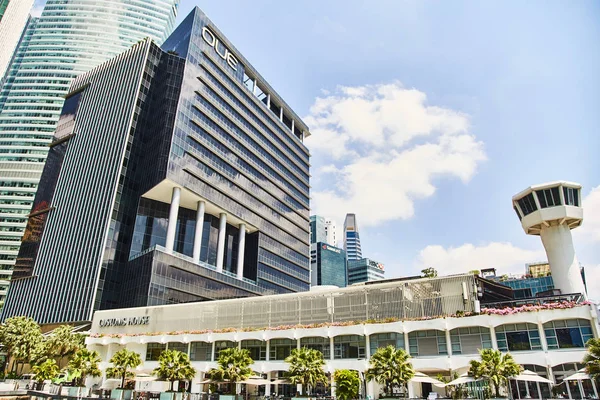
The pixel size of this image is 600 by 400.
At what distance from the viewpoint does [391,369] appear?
3650 centimetres

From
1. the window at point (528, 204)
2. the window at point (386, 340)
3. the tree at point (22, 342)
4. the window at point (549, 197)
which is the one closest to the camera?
the window at point (386, 340)

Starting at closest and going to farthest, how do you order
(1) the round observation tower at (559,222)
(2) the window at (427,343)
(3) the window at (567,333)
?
1. (3) the window at (567,333)
2. (2) the window at (427,343)
3. (1) the round observation tower at (559,222)

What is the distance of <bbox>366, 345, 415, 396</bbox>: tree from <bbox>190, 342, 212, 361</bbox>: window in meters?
29.8

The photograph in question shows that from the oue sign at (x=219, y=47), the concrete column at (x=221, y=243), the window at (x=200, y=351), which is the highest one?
the oue sign at (x=219, y=47)

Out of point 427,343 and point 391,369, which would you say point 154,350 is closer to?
point 427,343

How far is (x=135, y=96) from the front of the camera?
322ft

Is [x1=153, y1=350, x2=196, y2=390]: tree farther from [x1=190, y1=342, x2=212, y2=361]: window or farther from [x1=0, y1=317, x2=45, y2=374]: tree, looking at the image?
[x1=0, y1=317, x2=45, y2=374]: tree

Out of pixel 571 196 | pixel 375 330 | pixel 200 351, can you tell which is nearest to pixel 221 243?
pixel 200 351

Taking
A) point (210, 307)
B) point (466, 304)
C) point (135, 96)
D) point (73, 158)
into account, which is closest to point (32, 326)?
point (210, 307)

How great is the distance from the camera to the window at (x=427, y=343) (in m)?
44.4

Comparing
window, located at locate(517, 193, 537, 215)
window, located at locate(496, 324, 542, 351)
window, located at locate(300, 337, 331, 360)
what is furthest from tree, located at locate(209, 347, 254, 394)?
window, located at locate(517, 193, 537, 215)

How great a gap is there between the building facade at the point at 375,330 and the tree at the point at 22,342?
29.6ft

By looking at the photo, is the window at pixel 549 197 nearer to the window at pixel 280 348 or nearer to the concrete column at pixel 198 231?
the window at pixel 280 348

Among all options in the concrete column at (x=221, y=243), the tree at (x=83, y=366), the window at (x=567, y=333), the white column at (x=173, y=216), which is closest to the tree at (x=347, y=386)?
the window at (x=567, y=333)
